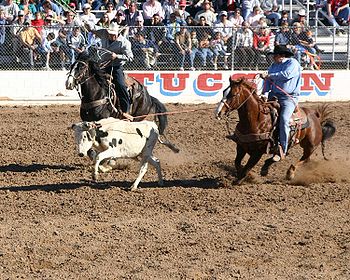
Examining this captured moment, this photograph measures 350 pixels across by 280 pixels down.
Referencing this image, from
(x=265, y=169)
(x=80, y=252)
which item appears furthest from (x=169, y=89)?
(x=80, y=252)

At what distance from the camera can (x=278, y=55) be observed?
11.8m

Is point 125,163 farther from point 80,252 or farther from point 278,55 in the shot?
point 80,252

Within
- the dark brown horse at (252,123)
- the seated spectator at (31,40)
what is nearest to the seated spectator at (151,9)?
the seated spectator at (31,40)

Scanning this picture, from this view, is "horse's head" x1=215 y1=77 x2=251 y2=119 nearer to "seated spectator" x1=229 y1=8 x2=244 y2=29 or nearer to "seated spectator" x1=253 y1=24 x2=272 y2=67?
"seated spectator" x1=253 y1=24 x2=272 y2=67

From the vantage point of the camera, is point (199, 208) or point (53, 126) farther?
point (53, 126)

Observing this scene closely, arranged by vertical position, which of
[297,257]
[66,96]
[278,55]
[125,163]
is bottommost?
[66,96]

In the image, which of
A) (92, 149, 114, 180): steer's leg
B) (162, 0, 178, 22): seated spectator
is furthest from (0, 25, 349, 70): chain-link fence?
(92, 149, 114, 180): steer's leg

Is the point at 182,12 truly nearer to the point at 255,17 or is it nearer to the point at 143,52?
the point at 255,17

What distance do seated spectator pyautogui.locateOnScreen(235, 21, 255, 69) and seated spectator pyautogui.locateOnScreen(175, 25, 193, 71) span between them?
3.93ft

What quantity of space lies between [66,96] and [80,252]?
1239cm

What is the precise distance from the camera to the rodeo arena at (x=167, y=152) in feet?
28.7

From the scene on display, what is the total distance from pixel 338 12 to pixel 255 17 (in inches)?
154

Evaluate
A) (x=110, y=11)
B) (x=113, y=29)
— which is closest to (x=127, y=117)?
(x=113, y=29)

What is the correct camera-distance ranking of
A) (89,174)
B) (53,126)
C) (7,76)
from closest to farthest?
(89,174) → (53,126) → (7,76)
